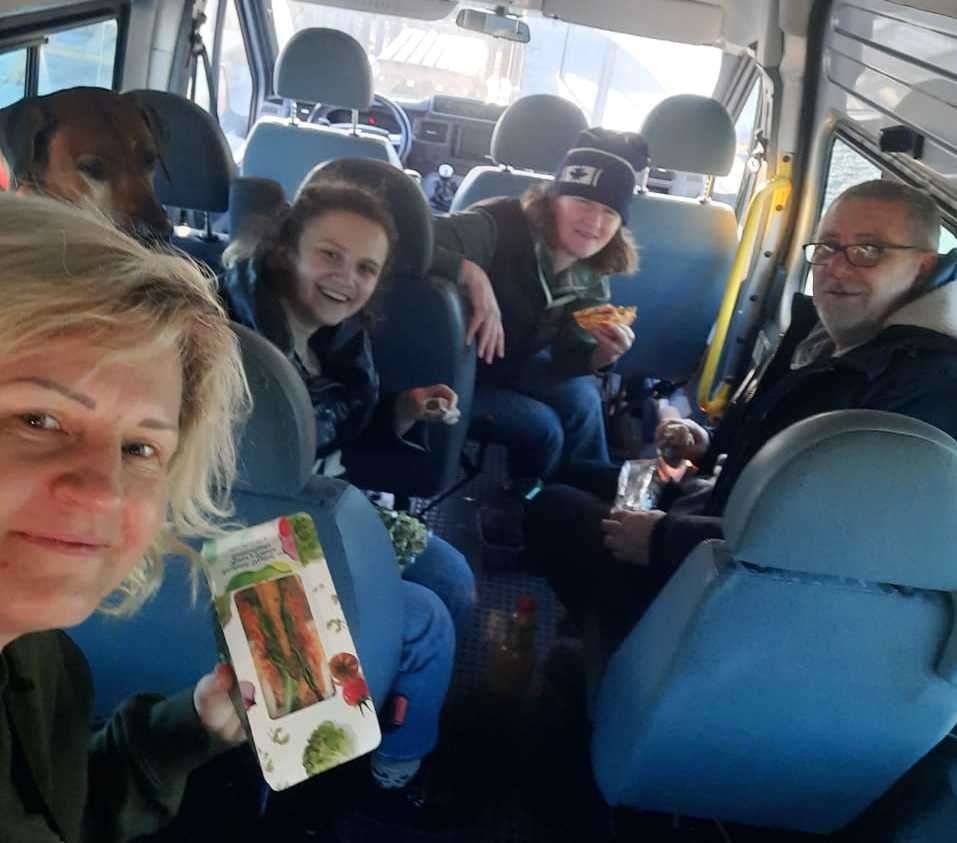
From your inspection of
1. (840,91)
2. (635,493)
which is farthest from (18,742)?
(840,91)

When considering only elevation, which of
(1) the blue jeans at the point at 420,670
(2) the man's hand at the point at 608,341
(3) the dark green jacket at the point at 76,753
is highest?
(2) the man's hand at the point at 608,341

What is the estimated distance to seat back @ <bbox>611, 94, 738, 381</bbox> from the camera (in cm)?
379

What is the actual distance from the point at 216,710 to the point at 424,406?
3.97ft

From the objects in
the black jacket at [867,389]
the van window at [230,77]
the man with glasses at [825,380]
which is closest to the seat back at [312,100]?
the van window at [230,77]

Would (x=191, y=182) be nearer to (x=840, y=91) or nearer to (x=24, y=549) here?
(x=24, y=549)

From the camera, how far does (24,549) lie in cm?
75

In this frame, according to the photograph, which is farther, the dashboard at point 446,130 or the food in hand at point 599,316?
the dashboard at point 446,130

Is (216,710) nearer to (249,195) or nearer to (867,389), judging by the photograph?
(867,389)

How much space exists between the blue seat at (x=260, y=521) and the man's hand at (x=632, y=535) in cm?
62

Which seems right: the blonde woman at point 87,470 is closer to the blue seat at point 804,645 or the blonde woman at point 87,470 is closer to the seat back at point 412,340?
the blue seat at point 804,645

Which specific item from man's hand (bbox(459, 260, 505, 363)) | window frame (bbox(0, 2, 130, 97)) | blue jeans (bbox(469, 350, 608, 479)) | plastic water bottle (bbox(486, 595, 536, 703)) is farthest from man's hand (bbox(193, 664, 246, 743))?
window frame (bbox(0, 2, 130, 97))

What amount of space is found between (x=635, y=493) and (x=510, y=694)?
67cm

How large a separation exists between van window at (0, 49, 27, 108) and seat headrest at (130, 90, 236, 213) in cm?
39

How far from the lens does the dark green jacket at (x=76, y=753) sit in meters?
0.94
